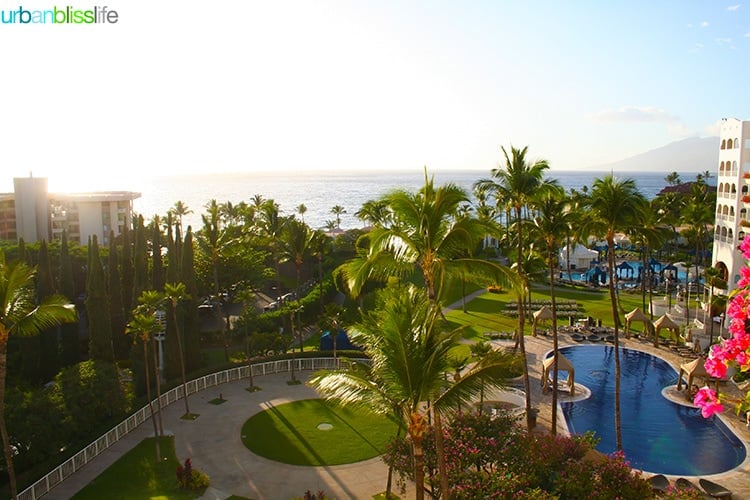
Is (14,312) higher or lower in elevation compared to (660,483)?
higher

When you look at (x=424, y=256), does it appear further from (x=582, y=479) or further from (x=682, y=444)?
(x=682, y=444)

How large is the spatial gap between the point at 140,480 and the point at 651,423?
23.8 m

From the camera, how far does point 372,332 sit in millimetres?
13906

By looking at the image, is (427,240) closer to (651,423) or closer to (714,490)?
(714,490)

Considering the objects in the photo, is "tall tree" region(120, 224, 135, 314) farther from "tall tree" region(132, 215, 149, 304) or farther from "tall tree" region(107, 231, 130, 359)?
"tall tree" region(132, 215, 149, 304)

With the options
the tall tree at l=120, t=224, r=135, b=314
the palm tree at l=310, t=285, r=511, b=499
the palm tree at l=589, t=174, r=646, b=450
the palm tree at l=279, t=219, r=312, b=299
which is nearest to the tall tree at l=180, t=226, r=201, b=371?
the palm tree at l=279, t=219, r=312, b=299

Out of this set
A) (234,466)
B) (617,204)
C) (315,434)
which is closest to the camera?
(617,204)

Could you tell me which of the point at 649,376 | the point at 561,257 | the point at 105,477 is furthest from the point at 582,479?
the point at 561,257

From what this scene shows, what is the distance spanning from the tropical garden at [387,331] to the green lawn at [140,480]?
0.89 meters

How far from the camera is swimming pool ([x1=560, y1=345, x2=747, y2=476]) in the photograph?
24.5 meters

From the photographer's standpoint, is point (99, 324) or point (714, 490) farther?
point (99, 324)

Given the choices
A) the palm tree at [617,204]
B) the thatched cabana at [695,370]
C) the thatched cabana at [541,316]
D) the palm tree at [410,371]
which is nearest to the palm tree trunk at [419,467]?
the palm tree at [410,371]

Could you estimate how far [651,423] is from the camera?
94.1ft

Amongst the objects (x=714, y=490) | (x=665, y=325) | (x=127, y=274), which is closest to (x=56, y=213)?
(x=127, y=274)
